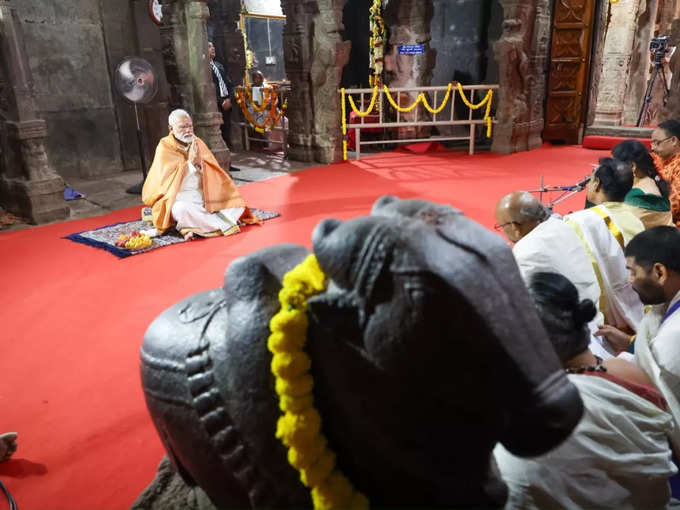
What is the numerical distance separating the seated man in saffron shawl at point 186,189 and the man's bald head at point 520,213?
3494 mm

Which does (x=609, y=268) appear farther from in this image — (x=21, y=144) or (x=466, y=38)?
(x=466, y=38)

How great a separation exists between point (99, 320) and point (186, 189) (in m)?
2.31

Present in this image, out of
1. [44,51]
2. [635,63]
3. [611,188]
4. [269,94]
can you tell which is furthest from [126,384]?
[635,63]

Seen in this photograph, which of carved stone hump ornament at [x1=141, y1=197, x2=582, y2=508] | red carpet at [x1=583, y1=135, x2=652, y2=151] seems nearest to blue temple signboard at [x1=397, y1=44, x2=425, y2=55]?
red carpet at [x1=583, y1=135, x2=652, y2=151]

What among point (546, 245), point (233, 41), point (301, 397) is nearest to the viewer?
point (301, 397)

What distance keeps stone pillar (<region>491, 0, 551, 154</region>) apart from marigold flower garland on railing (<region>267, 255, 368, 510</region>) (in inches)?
392

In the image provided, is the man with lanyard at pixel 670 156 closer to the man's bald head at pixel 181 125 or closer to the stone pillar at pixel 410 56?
the man's bald head at pixel 181 125

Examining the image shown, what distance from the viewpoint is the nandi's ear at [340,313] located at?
0.94 m

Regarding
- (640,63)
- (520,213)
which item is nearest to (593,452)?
(520,213)

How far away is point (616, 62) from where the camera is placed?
11.7 metres

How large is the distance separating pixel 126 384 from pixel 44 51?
6826 millimetres

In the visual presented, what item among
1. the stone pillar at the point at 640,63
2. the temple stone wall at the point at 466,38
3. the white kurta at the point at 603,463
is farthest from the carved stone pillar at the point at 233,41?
the white kurta at the point at 603,463

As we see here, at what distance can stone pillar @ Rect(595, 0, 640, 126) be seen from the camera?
11305 mm

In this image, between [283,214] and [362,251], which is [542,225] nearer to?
[362,251]
